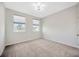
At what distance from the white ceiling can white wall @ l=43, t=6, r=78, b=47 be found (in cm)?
19

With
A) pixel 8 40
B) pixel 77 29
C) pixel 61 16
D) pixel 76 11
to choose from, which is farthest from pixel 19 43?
pixel 76 11

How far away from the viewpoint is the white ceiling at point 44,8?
7.18ft

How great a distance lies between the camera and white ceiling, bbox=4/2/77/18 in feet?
7.18

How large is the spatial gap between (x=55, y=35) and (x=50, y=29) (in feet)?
1.20

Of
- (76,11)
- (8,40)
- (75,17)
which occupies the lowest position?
(8,40)

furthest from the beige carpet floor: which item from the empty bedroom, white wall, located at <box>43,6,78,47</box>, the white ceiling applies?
the white ceiling

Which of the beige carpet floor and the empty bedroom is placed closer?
the empty bedroom

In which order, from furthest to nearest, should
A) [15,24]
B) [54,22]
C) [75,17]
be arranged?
[54,22]
[75,17]
[15,24]

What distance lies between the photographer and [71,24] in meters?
2.59

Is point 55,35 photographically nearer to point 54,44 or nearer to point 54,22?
point 54,44

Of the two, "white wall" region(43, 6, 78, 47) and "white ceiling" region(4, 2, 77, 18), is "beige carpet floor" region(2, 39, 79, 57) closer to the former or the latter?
"white wall" region(43, 6, 78, 47)

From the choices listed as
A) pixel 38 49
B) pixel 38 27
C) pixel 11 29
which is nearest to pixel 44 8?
pixel 38 27

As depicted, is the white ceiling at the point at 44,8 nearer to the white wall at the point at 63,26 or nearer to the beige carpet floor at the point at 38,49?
the white wall at the point at 63,26

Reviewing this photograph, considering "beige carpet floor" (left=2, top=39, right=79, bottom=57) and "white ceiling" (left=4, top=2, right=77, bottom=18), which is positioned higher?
"white ceiling" (left=4, top=2, right=77, bottom=18)
